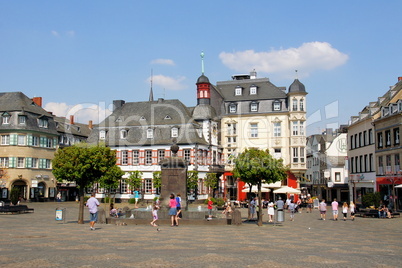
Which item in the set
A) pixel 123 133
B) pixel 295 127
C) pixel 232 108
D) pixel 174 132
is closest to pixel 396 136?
pixel 295 127

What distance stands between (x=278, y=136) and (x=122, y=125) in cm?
2072

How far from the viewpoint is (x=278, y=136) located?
63.1m

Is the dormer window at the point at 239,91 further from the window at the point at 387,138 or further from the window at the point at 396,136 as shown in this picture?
the window at the point at 396,136

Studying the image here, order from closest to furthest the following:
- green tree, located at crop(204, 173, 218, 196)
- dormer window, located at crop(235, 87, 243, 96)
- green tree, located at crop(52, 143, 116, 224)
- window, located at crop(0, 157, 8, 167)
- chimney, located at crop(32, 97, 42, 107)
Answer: green tree, located at crop(52, 143, 116, 224)
green tree, located at crop(204, 173, 218, 196)
window, located at crop(0, 157, 8, 167)
dormer window, located at crop(235, 87, 243, 96)
chimney, located at crop(32, 97, 42, 107)

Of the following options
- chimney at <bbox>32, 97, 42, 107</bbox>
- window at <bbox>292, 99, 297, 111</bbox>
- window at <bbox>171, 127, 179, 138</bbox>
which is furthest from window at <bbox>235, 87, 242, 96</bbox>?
chimney at <bbox>32, 97, 42, 107</bbox>

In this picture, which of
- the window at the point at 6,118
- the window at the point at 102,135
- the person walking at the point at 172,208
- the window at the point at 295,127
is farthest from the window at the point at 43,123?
the person walking at the point at 172,208

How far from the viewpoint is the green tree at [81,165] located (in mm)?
26516

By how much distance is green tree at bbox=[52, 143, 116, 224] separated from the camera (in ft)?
87.0

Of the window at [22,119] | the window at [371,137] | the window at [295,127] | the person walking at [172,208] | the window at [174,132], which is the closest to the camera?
the person walking at [172,208]

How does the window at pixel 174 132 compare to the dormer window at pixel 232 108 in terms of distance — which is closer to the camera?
the window at pixel 174 132

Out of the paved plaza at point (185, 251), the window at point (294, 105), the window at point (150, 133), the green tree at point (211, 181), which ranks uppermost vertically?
the window at point (294, 105)

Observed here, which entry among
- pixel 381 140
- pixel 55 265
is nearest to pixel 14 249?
pixel 55 265

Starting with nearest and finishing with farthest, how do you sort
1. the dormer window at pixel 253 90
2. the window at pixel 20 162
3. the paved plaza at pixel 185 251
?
the paved plaza at pixel 185 251
the window at pixel 20 162
the dormer window at pixel 253 90

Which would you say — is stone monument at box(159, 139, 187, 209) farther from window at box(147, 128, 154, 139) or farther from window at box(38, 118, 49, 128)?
window at box(38, 118, 49, 128)
